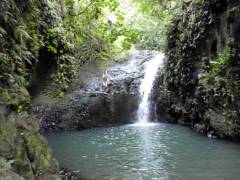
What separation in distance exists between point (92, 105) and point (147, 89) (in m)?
→ 2.66

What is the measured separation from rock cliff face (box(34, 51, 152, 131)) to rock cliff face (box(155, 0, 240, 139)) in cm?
146

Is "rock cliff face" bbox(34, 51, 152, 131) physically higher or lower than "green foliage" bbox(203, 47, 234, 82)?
lower

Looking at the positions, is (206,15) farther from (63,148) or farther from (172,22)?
(63,148)

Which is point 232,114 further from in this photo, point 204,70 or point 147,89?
point 147,89

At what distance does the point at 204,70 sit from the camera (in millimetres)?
12273

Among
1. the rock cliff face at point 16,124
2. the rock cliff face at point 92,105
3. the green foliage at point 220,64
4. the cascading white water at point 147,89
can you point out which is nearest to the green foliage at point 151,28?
the cascading white water at point 147,89

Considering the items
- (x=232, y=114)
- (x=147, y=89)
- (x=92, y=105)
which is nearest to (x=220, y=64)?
(x=232, y=114)

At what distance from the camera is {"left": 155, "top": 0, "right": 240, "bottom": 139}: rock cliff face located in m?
10.2

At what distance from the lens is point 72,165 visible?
8.48 metres

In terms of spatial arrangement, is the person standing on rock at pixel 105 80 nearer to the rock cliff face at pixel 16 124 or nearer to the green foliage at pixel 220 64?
the green foliage at pixel 220 64

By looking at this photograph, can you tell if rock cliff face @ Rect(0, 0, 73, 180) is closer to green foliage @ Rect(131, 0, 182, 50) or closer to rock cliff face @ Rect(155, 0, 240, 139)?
rock cliff face @ Rect(155, 0, 240, 139)

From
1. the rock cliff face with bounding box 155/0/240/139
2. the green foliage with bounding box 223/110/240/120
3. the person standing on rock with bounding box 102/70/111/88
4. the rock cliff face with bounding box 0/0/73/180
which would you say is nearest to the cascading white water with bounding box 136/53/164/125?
the rock cliff face with bounding box 155/0/240/139

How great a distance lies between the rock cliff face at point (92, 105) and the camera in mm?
15656

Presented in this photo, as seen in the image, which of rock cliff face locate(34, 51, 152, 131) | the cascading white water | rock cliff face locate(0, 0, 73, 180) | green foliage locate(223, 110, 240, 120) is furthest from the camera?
the cascading white water
